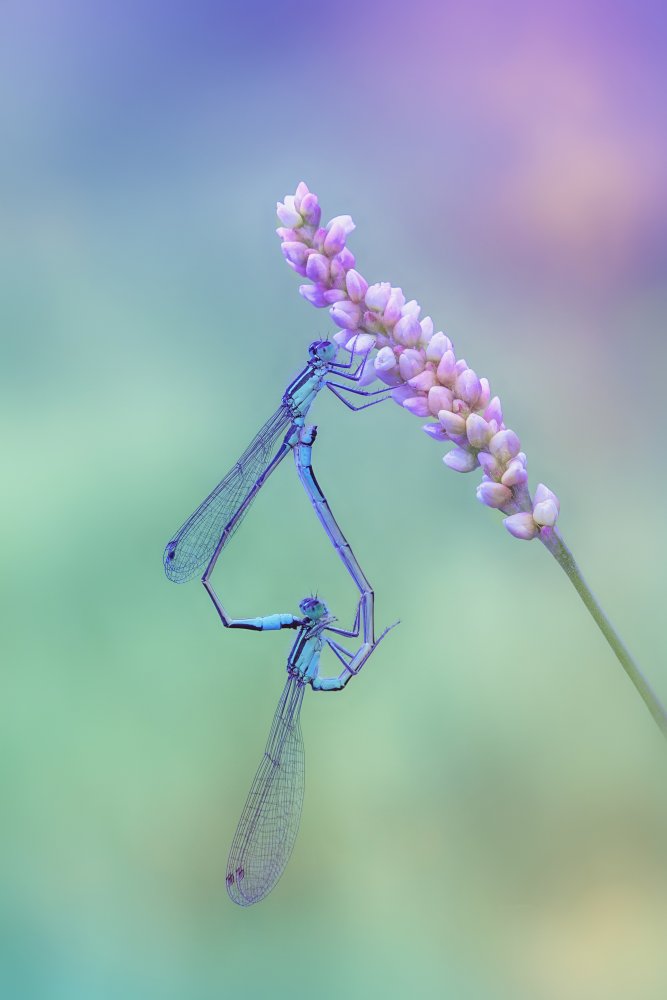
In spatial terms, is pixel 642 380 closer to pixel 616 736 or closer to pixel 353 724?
pixel 616 736

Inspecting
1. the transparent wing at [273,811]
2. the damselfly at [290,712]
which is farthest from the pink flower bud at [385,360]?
the transparent wing at [273,811]

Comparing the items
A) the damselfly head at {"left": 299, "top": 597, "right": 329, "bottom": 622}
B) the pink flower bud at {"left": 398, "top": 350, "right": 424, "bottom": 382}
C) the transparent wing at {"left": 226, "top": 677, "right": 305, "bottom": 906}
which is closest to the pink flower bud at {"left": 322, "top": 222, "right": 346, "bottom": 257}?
the pink flower bud at {"left": 398, "top": 350, "right": 424, "bottom": 382}

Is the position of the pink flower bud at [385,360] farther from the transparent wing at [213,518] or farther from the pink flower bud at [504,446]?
the transparent wing at [213,518]

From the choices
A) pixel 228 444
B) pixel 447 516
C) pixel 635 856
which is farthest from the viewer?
pixel 228 444

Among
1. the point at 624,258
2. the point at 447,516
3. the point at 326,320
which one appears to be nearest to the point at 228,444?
the point at 326,320

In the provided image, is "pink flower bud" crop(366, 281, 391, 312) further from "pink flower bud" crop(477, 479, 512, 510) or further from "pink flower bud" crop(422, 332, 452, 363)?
"pink flower bud" crop(477, 479, 512, 510)

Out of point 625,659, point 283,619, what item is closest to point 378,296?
point 625,659

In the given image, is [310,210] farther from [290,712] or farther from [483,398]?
[290,712]
